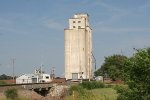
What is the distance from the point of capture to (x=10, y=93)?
172ft

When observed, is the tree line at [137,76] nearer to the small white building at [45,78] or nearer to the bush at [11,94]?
the bush at [11,94]

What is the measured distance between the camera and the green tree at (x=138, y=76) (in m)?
17.7

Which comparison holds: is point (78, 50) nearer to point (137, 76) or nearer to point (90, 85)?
point (90, 85)

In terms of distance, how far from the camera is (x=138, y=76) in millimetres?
18188

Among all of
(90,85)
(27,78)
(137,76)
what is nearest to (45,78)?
(27,78)

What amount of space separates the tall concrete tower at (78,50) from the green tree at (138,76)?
10605cm

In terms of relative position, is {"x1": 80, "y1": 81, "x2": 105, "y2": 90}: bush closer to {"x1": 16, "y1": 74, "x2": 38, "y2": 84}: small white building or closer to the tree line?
{"x1": 16, "y1": 74, "x2": 38, "y2": 84}: small white building

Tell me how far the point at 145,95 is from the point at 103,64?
105 metres

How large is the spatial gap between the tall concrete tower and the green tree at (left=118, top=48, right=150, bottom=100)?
348 feet

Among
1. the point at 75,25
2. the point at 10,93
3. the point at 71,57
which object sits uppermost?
the point at 75,25

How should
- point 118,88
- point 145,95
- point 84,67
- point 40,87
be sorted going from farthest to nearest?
1. point 84,67
2. point 40,87
3. point 118,88
4. point 145,95

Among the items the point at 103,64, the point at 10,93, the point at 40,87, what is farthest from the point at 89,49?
the point at 10,93

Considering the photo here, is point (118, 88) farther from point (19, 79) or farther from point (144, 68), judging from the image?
point (19, 79)

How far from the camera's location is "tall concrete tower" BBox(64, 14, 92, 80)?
5108 inches
